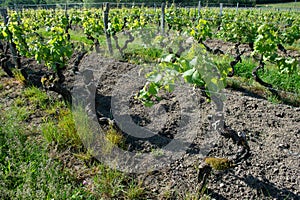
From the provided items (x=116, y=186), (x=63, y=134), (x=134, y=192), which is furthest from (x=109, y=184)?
(x=63, y=134)

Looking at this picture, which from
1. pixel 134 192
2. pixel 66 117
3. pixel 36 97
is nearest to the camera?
pixel 134 192

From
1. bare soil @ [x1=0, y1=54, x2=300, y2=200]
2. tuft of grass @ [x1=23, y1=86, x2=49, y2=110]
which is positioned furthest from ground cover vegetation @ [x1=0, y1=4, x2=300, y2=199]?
bare soil @ [x1=0, y1=54, x2=300, y2=200]

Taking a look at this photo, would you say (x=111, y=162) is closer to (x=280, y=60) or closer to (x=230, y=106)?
(x=230, y=106)

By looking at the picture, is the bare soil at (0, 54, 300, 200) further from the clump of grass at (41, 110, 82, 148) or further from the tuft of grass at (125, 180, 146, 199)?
the clump of grass at (41, 110, 82, 148)

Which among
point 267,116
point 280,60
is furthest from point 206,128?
point 280,60

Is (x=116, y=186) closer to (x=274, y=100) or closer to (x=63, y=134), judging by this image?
(x=63, y=134)

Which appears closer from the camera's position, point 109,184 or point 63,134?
point 109,184

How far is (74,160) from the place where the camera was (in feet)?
10.4

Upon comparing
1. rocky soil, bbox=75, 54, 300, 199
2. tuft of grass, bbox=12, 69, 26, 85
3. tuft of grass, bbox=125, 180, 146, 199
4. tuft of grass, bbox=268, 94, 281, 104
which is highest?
tuft of grass, bbox=12, 69, 26, 85

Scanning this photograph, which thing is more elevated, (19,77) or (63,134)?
(19,77)

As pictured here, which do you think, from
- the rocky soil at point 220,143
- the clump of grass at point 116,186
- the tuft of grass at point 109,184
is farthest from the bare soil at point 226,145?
the tuft of grass at point 109,184

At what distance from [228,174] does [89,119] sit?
76.9 inches

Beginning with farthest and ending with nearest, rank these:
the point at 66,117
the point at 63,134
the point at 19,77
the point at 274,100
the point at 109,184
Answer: the point at 19,77, the point at 274,100, the point at 66,117, the point at 63,134, the point at 109,184

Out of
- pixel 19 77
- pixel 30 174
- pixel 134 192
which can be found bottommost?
pixel 134 192
